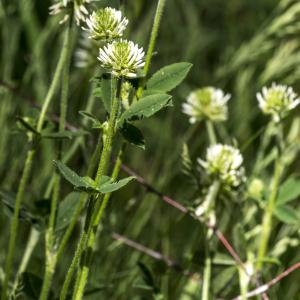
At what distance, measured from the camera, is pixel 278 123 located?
40.0 inches

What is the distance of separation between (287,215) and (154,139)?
2.92ft

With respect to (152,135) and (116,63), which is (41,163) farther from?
(116,63)

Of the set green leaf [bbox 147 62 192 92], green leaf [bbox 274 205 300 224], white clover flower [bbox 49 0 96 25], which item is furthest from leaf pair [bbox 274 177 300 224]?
white clover flower [bbox 49 0 96 25]

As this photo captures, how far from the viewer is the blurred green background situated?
1075mm

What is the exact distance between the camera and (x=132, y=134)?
2.45 ft

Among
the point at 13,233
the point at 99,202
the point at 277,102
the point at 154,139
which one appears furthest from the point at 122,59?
the point at 154,139

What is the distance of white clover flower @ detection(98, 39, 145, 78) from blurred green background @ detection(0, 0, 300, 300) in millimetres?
167

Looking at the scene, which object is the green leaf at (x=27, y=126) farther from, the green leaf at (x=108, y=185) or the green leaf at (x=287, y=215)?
the green leaf at (x=287, y=215)

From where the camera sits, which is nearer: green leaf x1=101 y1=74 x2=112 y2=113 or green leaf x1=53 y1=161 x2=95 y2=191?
green leaf x1=53 y1=161 x2=95 y2=191

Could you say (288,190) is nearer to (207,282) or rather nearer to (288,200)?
(288,200)

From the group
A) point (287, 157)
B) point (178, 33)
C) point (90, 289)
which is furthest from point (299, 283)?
point (178, 33)

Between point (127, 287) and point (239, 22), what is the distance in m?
1.34

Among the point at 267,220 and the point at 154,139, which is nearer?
the point at 267,220

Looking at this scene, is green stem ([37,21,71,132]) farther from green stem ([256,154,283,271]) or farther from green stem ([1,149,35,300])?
green stem ([256,154,283,271])
